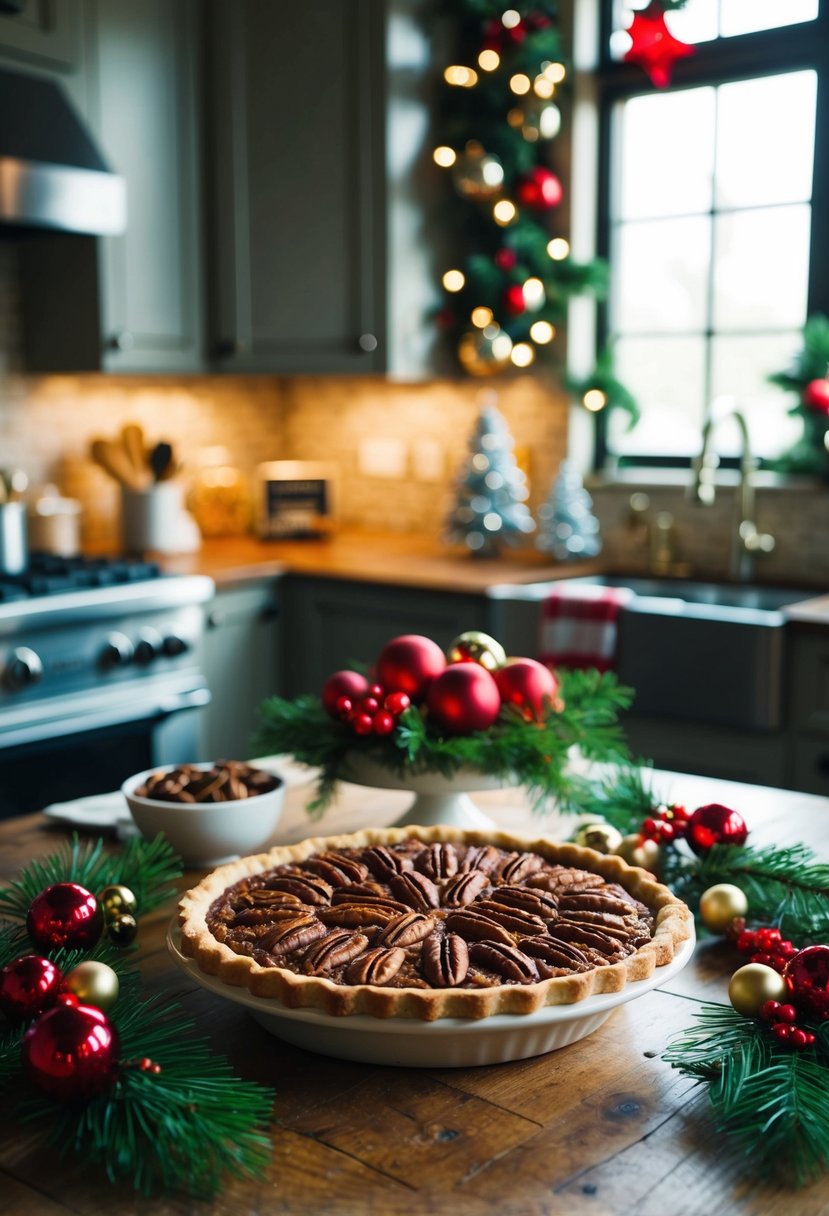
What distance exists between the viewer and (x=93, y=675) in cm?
296

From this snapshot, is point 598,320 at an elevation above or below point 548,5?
below

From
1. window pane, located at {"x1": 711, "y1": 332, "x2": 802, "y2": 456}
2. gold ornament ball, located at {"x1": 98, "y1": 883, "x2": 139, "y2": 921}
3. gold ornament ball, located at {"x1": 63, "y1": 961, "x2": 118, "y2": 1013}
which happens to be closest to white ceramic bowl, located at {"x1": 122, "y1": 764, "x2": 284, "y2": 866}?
gold ornament ball, located at {"x1": 98, "y1": 883, "x2": 139, "y2": 921}

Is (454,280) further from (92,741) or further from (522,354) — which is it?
(92,741)

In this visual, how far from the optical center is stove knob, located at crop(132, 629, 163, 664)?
120 inches

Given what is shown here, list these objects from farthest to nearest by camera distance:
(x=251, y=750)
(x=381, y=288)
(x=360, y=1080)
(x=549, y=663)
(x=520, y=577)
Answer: (x=381, y=288)
(x=520, y=577)
(x=549, y=663)
(x=251, y=750)
(x=360, y=1080)

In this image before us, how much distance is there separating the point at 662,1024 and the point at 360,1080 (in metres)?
0.26

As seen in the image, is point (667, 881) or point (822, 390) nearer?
point (667, 881)

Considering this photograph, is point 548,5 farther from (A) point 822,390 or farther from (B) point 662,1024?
(B) point 662,1024

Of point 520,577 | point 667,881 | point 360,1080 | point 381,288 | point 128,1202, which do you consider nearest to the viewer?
point 128,1202

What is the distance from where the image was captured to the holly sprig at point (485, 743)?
132 centimetres

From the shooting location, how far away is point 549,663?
9.93 ft

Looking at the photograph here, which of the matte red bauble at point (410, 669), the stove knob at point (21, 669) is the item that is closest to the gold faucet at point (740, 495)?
the stove knob at point (21, 669)

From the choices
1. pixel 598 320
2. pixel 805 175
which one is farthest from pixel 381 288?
pixel 805 175

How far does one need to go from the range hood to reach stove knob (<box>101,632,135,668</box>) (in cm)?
97
